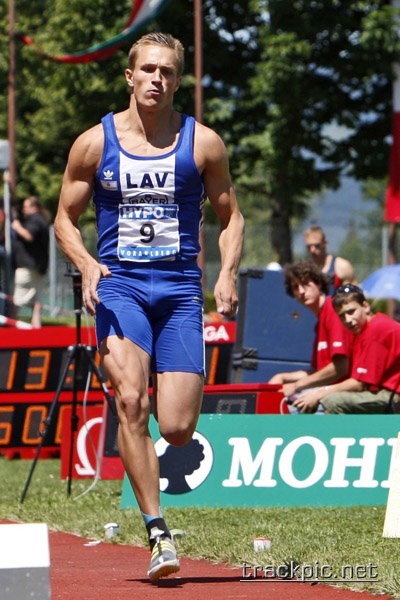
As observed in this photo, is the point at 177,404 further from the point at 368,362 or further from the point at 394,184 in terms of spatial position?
the point at 394,184

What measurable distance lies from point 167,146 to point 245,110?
1077 inches

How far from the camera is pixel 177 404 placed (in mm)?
6531

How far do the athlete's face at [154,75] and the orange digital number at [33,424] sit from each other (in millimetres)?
6195

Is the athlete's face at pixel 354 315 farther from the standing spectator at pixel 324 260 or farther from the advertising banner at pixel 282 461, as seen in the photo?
the standing spectator at pixel 324 260

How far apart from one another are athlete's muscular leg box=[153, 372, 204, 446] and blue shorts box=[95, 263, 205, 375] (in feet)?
0.15

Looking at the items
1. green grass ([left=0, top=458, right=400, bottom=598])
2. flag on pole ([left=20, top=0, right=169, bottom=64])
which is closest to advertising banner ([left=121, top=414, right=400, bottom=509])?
green grass ([left=0, top=458, right=400, bottom=598])

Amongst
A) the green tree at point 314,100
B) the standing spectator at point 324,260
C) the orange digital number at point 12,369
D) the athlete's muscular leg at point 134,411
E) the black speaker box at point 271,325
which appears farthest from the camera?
the green tree at point 314,100

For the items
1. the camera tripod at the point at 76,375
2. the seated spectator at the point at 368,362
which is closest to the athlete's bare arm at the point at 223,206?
the camera tripod at the point at 76,375

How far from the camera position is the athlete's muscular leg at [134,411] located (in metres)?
6.38

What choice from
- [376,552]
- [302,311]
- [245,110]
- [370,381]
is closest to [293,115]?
[245,110]

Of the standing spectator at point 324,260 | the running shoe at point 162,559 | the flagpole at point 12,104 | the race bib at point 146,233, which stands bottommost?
the running shoe at point 162,559

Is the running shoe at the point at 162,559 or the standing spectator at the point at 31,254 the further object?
the standing spectator at the point at 31,254

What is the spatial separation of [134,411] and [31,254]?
13.7 m

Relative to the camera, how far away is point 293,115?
3203 cm
